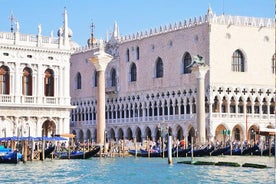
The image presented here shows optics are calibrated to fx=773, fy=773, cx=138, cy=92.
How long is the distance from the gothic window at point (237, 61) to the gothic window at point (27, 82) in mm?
10332

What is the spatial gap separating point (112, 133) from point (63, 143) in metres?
12.3

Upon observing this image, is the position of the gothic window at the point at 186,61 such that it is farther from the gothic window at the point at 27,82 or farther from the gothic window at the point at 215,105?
the gothic window at the point at 27,82

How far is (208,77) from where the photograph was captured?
3559 cm

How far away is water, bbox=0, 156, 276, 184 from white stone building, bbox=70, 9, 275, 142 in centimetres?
1216

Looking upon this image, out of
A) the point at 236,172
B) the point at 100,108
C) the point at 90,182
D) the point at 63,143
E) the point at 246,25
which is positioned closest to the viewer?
the point at 90,182

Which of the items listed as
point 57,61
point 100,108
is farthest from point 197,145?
point 57,61

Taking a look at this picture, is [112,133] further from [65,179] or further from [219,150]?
[65,179]

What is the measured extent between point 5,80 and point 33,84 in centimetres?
115

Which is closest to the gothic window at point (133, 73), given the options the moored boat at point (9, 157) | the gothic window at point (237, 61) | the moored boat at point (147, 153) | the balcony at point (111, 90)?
the balcony at point (111, 90)

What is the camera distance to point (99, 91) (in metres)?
28.8

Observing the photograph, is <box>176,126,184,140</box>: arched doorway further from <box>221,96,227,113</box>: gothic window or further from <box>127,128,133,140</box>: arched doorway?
<box>127,128,133,140</box>: arched doorway

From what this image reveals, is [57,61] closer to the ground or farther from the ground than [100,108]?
farther from the ground

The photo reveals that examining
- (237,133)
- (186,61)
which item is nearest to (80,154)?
(186,61)

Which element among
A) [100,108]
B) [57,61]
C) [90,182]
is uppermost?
[57,61]
